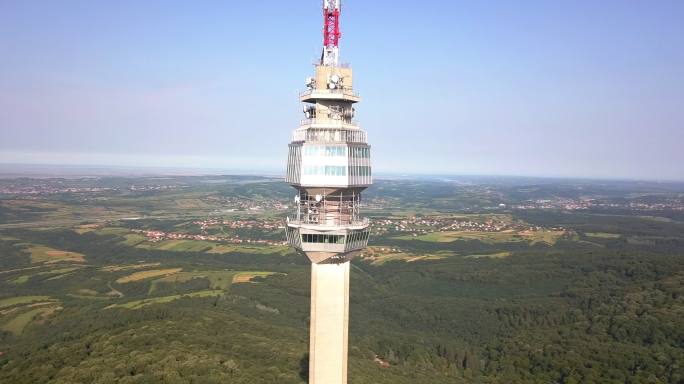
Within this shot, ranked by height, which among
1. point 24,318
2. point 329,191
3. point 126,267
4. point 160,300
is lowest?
point 24,318

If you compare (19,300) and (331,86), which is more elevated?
(331,86)

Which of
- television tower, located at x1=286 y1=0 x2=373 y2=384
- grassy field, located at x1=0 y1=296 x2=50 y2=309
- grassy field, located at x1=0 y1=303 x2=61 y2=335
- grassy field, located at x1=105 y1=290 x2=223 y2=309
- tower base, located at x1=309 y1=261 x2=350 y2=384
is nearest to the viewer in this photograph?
television tower, located at x1=286 y1=0 x2=373 y2=384

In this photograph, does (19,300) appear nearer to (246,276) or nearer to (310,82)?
(246,276)

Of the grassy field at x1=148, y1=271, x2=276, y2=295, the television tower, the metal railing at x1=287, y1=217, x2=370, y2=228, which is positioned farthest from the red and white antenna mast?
the grassy field at x1=148, y1=271, x2=276, y2=295

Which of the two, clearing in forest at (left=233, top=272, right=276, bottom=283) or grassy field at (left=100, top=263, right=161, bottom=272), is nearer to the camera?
clearing in forest at (left=233, top=272, right=276, bottom=283)

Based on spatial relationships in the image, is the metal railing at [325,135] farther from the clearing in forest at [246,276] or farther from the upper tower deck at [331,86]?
the clearing in forest at [246,276]

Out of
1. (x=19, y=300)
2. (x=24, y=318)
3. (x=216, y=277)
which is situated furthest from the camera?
(x=216, y=277)

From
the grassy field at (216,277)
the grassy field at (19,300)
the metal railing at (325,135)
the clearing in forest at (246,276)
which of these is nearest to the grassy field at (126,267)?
the grassy field at (216,277)

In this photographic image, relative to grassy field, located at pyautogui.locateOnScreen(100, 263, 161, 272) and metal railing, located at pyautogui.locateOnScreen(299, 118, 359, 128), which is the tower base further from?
grassy field, located at pyautogui.locateOnScreen(100, 263, 161, 272)

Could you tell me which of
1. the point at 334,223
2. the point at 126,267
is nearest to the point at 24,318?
the point at 126,267
